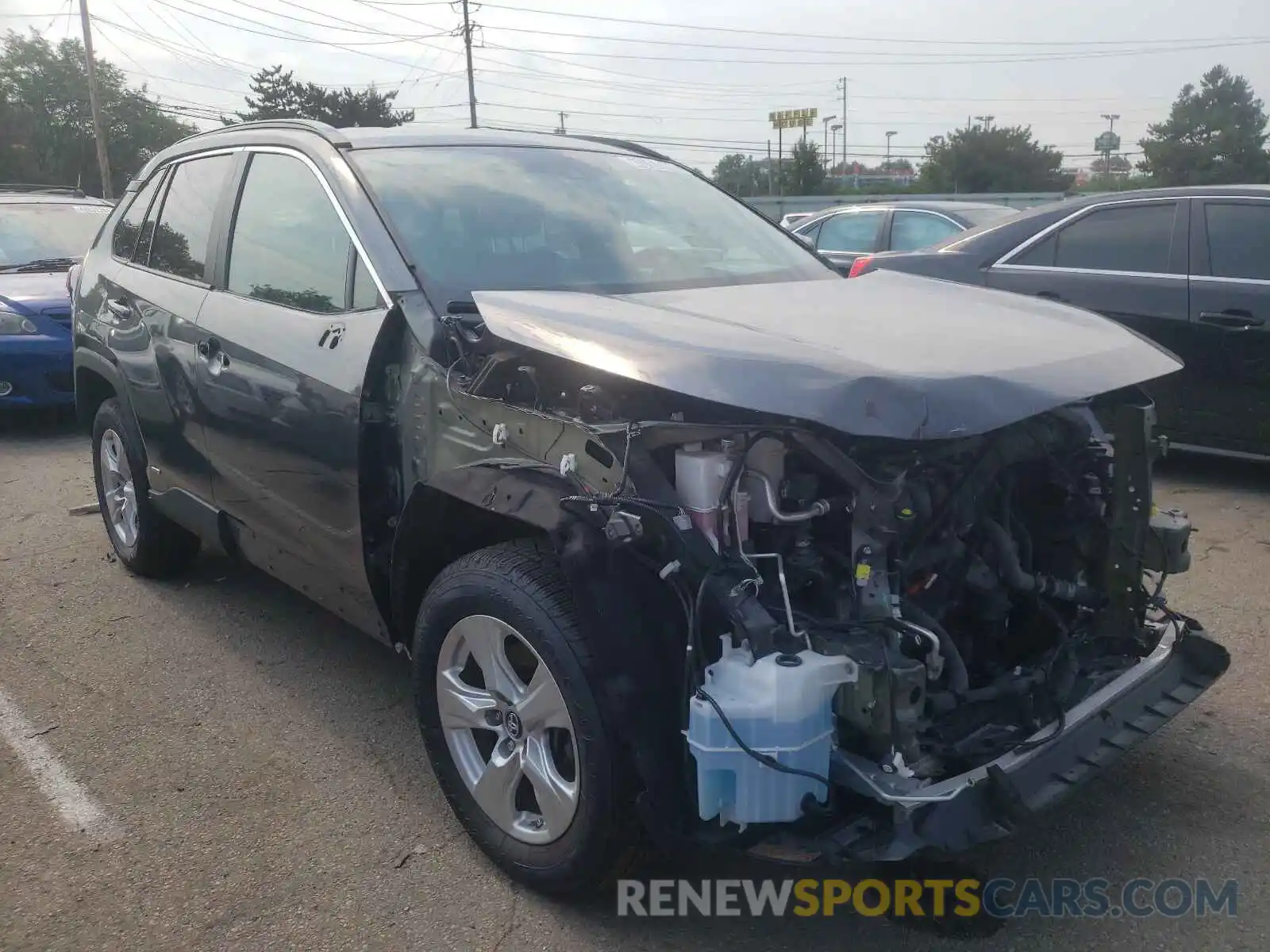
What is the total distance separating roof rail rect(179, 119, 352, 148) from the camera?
3619mm

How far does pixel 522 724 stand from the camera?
103 inches

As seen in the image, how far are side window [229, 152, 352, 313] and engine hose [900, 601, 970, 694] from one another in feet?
5.75

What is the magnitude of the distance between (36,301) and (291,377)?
6454 millimetres

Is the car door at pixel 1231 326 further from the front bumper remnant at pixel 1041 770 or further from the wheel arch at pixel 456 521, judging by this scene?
the wheel arch at pixel 456 521

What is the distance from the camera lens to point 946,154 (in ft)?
209

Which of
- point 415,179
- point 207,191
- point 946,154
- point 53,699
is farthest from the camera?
point 946,154

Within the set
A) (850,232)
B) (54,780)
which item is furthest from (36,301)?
(850,232)

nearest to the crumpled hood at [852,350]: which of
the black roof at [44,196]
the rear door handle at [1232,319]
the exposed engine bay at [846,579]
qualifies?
the exposed engine bay at [846,579]

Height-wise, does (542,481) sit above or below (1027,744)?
above

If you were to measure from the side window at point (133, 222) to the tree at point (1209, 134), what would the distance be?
5748 cm

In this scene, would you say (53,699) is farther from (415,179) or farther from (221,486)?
(415,179)

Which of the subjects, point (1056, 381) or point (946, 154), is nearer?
point (1056, 381)

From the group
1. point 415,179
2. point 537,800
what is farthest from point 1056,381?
point 415,179

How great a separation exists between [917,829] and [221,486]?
9.15 feet
